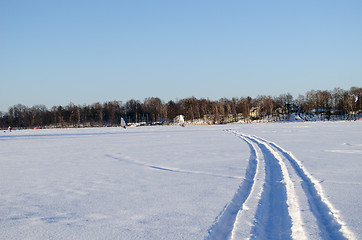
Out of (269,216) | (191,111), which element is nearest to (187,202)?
(269,216)

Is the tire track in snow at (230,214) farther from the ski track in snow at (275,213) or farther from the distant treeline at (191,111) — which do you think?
the distant treeline at (191,111)

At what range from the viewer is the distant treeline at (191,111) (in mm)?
71688

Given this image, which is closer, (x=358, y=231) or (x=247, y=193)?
(x=358, y=231)

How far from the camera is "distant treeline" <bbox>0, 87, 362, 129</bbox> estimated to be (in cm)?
7169

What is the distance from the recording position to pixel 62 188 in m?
5.09

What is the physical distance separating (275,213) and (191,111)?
74926mm

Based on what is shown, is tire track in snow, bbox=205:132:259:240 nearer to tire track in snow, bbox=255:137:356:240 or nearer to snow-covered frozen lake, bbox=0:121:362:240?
snow-covered frozen lake, bbox=0:121:362:240

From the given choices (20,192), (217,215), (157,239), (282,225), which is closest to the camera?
(157,239)

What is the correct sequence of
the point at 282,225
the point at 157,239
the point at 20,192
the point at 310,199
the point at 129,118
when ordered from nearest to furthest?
the point at 157,239 → the point at 282,225 → the point at 310,199 → the point at 20,192 → the point at 129,118

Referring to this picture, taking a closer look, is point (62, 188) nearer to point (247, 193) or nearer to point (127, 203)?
point (127, 203)

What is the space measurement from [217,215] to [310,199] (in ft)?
4.76

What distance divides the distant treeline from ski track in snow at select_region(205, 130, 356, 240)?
212 ft

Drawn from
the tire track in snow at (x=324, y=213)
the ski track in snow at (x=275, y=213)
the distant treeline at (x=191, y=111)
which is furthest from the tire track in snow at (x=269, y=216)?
the distant treeline at (x=191, y=111)

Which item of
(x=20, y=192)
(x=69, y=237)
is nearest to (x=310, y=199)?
(x=69, y=237)
